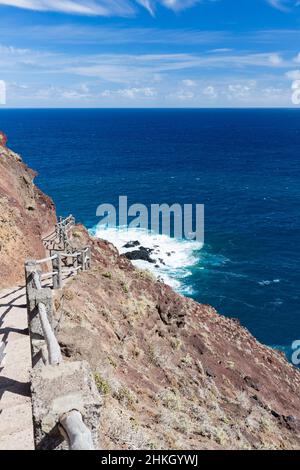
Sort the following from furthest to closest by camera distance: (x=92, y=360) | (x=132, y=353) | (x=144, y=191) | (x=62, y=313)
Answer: (x=144, y=191) < (x=132, y=353) < (x=62, y=313) < (x=92, y=360)

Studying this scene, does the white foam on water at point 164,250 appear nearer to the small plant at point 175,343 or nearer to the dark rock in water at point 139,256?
the dark rock in water at point 139,256

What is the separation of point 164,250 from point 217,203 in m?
25.7

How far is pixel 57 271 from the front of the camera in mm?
15742

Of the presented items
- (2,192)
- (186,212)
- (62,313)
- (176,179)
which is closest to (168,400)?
(62,313)

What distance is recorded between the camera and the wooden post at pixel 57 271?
1539cm

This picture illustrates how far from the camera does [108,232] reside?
204ft

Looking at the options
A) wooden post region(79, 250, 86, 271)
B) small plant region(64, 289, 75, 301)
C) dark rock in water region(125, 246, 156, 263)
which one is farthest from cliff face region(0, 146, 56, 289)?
dark rock in water region(125, 246, 156, 263)

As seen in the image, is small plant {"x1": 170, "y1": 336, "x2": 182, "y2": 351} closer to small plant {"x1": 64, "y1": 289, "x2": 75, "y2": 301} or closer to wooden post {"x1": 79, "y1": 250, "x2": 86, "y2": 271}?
wooden post {"x1": 79, "y1": 250, "x2": 86, "y2": 271}

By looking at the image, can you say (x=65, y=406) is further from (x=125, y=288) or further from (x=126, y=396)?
(x=125, y=288)

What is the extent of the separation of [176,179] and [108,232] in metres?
40.1

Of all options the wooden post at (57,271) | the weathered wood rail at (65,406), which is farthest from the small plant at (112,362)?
the weathered wood rail at (65,406)

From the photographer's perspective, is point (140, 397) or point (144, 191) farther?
point (144, 191)

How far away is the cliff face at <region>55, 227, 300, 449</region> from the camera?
12763 millimetres
